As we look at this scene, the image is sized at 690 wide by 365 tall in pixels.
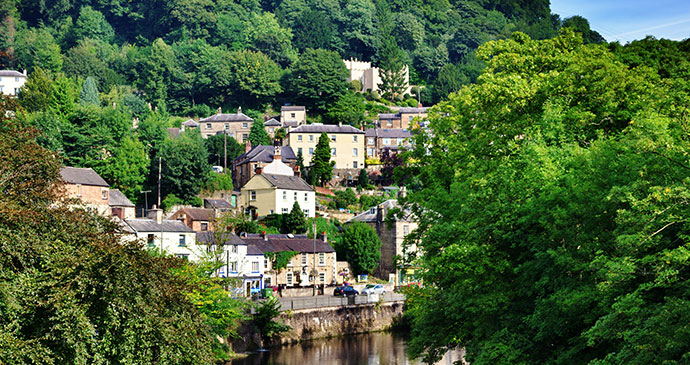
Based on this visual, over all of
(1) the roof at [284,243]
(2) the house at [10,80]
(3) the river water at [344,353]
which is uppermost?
(2) the house at [10,80]

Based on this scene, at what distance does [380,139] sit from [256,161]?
26.0 meters

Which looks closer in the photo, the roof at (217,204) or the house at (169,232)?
the house at (169,232)

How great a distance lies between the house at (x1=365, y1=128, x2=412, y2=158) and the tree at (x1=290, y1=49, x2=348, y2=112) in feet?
46.8

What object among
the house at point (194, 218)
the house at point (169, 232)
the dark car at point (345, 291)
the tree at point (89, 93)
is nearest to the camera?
the house at point (169, 232)

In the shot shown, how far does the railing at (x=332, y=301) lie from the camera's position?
56.9 meters

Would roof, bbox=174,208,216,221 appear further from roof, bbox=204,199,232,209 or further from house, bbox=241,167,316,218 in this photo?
house, bbox=241,167,316,218

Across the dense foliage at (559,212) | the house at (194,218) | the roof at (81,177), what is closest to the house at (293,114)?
the house at (194,218)

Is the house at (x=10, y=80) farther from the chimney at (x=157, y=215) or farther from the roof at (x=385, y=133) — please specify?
the chimney at (x=157, y=215)

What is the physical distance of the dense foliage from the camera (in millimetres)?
17703

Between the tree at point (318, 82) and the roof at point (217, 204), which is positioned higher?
the tree at point (318, 82)

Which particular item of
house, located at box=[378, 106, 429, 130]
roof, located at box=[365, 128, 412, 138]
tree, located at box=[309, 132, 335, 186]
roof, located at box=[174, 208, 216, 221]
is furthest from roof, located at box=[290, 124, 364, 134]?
roof, located at box=[174, 208, 216, 221]

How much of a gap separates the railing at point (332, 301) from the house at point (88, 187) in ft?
57.3

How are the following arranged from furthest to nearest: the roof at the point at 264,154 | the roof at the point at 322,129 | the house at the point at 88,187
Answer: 1. the roof at the point at 322,129
2. the roof at the point at 264,154
3. the house at the point at 88,187

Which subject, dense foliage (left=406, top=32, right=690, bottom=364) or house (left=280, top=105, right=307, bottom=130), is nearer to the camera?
dense foliage (left=406, top=32, right=690, bottom=364)
